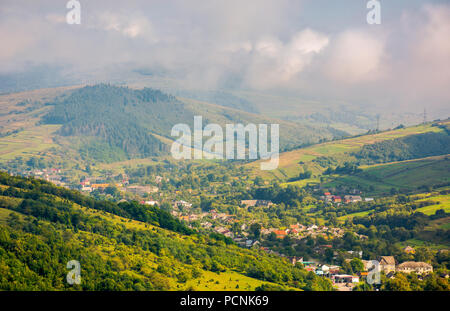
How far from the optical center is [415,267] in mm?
55781

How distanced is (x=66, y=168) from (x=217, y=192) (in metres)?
83.4

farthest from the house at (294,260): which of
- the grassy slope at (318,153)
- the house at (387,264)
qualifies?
the grassy slope at (318,153)

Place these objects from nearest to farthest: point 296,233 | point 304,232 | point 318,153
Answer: point 296,233
point 304,232
point 318,153

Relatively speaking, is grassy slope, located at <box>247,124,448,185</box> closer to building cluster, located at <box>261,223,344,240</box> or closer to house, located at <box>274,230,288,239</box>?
building cluster, located at <box>261,223,344,240</box>

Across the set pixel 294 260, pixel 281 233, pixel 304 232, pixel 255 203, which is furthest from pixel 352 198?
pixel 294 260

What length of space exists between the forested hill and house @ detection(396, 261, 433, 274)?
10903 mm

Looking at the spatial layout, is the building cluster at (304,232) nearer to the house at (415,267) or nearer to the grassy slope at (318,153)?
the house at (415,267)

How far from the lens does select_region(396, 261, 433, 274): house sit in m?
54.8

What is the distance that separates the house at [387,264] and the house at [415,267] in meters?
1.03

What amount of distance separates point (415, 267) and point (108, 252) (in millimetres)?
34534

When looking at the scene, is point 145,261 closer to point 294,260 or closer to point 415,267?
point 294,260

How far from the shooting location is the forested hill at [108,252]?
3828cm

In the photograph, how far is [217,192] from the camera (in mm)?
133250

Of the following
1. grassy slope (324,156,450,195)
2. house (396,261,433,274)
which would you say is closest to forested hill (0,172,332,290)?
house (396,261,433,274)
